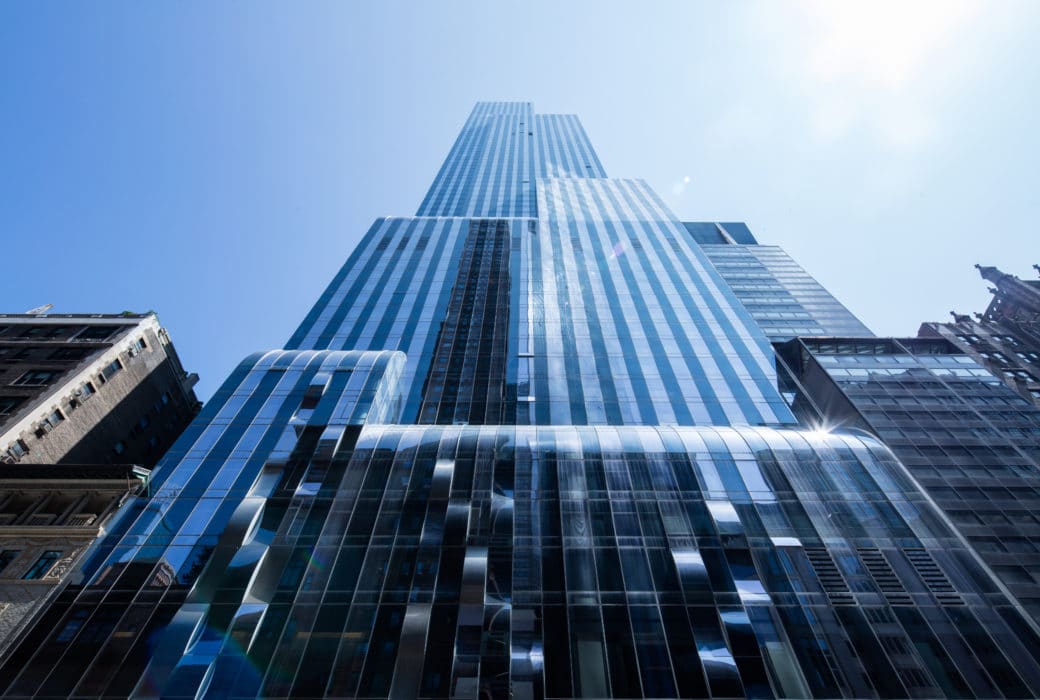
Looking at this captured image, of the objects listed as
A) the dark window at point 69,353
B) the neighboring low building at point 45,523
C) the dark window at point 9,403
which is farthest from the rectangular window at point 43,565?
the dark window at point 69,353

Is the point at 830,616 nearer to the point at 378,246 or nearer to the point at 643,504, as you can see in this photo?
the point at 643,504

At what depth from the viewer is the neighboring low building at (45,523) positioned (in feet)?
68.3

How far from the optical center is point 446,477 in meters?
26.1

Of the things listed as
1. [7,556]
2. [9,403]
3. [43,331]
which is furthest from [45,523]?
[43,331]

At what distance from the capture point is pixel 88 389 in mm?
37938

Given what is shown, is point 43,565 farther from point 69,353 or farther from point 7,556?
point 69,353

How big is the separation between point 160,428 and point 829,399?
202 ft

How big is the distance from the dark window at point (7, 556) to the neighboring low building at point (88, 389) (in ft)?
34.2

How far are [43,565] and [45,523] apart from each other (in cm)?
337

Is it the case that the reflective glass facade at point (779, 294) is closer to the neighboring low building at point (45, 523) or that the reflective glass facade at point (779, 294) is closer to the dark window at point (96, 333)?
the neighboring low building at point (45, 523)

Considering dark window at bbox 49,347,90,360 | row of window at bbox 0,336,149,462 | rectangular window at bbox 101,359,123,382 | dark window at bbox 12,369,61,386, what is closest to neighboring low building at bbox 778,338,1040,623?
row of window at bbox 0,336,149,462

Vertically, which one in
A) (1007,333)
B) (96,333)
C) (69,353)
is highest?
(1007,333)

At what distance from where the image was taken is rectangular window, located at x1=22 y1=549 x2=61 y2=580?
71.8 ft

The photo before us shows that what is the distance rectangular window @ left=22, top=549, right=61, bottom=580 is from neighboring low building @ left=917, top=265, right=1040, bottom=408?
212 feet
